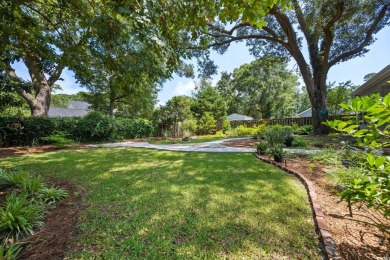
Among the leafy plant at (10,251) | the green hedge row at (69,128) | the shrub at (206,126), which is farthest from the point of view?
the shrub at (206,126)

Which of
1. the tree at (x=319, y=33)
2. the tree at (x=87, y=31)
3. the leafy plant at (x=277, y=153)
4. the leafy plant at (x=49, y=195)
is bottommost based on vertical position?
the leafy plant at (x=49, y=195)

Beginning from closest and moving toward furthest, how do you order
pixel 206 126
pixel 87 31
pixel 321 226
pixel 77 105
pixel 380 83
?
1. pixel 321 226
2. pixel 87 31
3. pixel 380 83
4. pixel 206 126
5. pixel 77 105

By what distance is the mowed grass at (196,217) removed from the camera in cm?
168

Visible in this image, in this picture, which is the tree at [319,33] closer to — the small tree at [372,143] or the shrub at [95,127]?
the shrub at [95,127]

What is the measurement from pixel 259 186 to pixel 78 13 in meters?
4.54

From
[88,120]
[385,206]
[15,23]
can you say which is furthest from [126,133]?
[385,206]

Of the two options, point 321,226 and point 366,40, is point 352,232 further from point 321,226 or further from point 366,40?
point 366,40

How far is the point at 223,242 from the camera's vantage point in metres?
1.78

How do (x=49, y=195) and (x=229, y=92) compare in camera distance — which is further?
(x=229, y=92)

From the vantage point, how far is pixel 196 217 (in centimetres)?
220

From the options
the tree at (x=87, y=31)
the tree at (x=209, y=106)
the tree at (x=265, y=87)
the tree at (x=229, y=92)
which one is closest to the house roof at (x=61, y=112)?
the tree at (x=209, y=106)

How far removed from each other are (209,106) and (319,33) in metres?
11.7

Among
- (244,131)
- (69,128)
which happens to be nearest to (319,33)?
(244,131)

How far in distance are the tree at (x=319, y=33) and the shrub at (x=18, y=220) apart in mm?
9556
